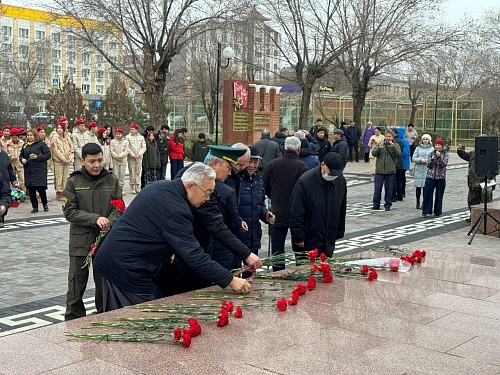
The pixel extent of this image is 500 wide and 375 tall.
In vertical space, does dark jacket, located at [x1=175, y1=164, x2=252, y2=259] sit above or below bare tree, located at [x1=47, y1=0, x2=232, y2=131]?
below

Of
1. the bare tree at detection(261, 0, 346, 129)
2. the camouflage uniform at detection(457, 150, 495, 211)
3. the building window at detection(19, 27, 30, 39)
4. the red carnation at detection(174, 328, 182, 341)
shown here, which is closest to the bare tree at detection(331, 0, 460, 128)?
the bare tree at detection(261, 0, 346, 129)

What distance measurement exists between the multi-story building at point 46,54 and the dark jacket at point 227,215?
21.0 m

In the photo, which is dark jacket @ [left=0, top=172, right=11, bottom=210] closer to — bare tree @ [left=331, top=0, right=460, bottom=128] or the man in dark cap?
the man in dark cap

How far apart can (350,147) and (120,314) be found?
25.0 meters

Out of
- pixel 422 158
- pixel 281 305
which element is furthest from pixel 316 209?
pixel 422 158

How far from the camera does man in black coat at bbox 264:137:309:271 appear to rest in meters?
8.46

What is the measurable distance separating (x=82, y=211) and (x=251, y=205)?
75.2 inches

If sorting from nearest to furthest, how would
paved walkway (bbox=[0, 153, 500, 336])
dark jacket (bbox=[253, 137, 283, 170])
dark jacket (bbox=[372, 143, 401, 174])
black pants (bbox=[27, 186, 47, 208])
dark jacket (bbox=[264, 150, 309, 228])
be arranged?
paved walkway (bbox=[0, 153, 500, 336]), dark jacket (bbox=[264, 150, 309, 228]), dark jacket (bbox=[253, 137, 283, 170]), black pants (bbox=[27, 186, 47, 208]), dark jacket (bbox=[372, 143, 401, 174])

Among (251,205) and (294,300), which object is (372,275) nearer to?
(294,300)

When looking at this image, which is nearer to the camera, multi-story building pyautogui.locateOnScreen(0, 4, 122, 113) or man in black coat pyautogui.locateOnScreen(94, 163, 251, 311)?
man in black coat pyautogui.locateOnScreen(94, 163, 251, 311)

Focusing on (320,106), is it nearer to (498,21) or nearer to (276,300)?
(498,21)

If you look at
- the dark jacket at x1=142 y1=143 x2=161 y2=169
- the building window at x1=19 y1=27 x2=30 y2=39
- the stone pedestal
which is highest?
the building window at x1=19 y1=27 x2=30 y2=39

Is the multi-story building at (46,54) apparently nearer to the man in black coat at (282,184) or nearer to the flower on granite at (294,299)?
the man in black coat at (282,184)

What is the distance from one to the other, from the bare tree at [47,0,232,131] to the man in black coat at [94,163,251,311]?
21.2 meters
